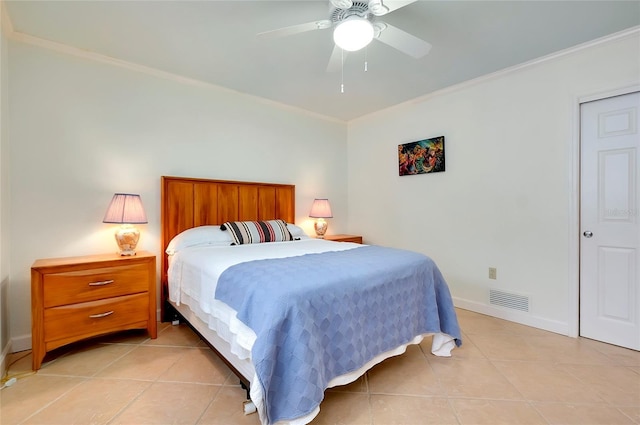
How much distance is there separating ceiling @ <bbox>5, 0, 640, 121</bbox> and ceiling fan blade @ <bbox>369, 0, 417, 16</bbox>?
410mm

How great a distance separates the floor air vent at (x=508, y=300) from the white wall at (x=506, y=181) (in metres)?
0.05

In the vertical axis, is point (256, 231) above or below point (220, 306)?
above

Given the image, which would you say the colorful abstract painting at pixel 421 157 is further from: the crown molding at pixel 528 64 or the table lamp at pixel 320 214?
the table lamp at pixel 320 214

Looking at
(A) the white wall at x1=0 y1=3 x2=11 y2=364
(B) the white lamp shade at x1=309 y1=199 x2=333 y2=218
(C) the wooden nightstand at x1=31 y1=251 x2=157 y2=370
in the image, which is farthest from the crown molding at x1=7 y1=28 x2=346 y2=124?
(C) the wooden nightstand at x1=31 y1=251 x2=157 y2=370

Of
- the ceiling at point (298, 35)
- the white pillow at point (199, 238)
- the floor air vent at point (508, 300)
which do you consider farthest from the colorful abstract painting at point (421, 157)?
the white pillow at point (199, 238)

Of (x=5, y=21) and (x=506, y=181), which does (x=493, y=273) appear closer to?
(x=506, y=181)

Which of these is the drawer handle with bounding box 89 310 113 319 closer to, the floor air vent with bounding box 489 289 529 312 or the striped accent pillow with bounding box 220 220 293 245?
the striped accent pillow with bounding box 220 220 293 245

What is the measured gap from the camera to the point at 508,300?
287cm

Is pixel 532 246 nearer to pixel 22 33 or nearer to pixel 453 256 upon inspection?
pixel 453 256

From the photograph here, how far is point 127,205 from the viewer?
2.43 metres

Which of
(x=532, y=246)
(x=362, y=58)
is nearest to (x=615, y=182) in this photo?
(x=532, y=246)

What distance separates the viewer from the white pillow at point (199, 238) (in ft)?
8.50

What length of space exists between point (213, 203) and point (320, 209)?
1.39 metres

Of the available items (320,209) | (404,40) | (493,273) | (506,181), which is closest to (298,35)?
(404,40)
